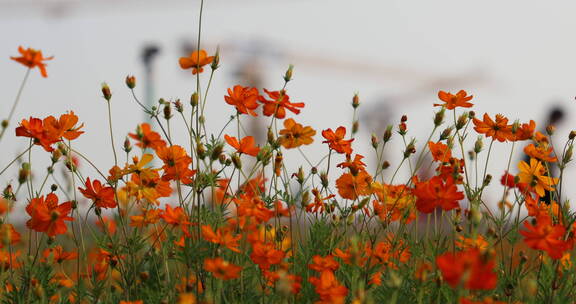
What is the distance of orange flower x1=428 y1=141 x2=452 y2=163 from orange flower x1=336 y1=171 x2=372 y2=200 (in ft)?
0.66

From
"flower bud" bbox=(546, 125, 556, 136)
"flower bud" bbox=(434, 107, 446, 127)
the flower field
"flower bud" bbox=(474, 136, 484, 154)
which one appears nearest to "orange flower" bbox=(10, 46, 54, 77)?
the flower field

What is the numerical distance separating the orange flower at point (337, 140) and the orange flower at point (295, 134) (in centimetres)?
4

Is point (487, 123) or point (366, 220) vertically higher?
point (487, 123)

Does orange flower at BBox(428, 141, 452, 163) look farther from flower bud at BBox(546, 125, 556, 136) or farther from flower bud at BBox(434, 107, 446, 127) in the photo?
flower bud at BBox(546, 125, 556, 136)

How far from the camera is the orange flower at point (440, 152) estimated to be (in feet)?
6.38

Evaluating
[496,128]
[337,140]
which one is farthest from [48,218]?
[496,128]

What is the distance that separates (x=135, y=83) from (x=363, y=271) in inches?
32.7

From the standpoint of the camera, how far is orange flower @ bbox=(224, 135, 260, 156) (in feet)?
5.90

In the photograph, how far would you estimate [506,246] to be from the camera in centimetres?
481

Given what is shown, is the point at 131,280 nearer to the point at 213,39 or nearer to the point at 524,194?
the point at 524,194

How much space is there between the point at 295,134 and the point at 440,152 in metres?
0.43

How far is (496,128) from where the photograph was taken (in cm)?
199

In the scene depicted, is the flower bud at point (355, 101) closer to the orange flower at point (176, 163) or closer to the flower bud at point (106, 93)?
the orange flower at point (176, 163)

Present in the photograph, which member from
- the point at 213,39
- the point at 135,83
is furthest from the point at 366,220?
the point at 213,39
